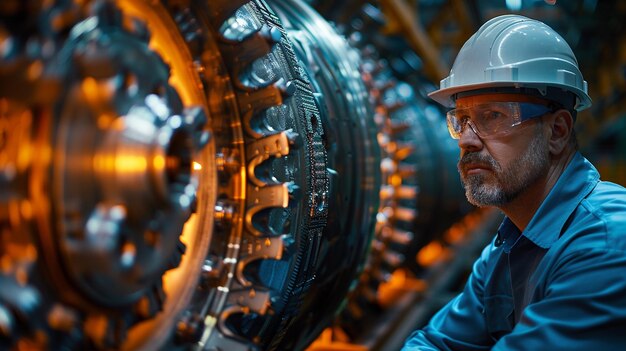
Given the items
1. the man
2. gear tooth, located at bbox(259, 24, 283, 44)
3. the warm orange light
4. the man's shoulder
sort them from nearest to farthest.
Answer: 1. gear tooth, located at bbox(259, 24, 283, 44)
2. the man's shoulder
3. the man
4. the warm orange light

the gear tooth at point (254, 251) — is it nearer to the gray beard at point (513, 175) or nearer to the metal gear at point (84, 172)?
the metal gear at point (84, 172)

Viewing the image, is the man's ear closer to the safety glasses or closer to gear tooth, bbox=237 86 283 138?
the safety glasses

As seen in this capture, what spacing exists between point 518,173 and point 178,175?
0.83 m

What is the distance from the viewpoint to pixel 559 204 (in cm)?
137

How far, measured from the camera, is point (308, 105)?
135 cm

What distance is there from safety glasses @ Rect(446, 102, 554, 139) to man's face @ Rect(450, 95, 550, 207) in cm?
1

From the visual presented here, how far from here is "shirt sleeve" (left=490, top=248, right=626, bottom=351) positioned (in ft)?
3.66

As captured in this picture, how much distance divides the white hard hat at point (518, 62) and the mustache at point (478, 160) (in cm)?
13

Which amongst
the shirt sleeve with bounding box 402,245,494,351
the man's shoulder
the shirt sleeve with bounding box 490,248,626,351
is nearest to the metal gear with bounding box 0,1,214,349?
the shirt sleeve with bounding box 490,248,626,351

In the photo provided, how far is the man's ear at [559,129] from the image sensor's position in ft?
4.75

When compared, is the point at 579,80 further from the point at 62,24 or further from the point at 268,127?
the point at 62,24

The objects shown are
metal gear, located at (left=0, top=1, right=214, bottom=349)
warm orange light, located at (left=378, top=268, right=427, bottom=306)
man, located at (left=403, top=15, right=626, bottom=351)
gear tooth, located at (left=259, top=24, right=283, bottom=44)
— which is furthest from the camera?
warm orange light, located at (left=378, top=268, right=427, bottom=306)

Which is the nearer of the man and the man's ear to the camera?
the man

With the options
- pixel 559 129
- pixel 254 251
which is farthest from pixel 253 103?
pixel 559 129
